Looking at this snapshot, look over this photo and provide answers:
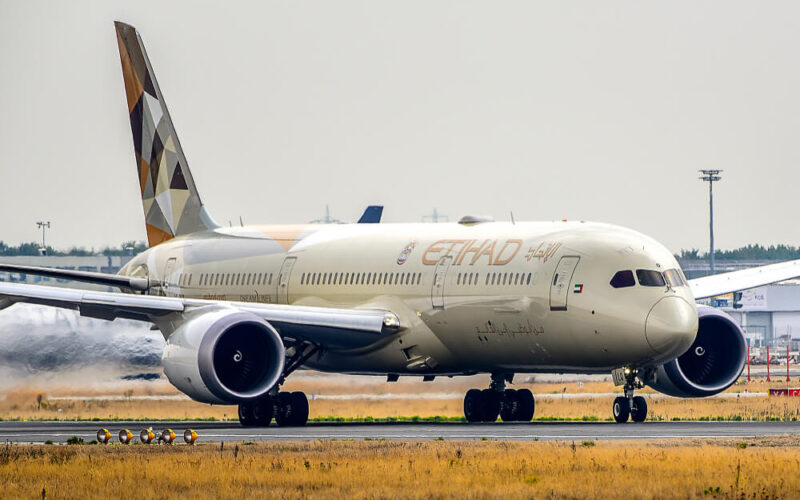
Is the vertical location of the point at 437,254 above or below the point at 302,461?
above

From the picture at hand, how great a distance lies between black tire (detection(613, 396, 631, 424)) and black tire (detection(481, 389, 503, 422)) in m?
4.34

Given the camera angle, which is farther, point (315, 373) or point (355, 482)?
point (315, 373)

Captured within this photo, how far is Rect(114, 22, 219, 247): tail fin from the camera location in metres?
48.4

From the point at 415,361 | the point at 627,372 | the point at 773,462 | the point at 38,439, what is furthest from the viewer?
the point at 415,361

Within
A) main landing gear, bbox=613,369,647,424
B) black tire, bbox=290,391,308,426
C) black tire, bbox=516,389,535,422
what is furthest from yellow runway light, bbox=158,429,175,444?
black tire, bbox=516,389,535,422

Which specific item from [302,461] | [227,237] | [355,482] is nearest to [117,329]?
[227,237]

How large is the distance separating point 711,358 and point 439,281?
710 cm

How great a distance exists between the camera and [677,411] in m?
44.3

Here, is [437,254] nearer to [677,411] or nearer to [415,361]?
[415,361]

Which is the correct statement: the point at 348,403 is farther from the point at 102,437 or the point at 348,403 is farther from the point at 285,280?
the point at 102,437

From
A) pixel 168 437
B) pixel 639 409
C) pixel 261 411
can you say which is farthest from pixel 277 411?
pixel 168 437

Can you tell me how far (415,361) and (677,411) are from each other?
872cm

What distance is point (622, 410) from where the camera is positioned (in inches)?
1462

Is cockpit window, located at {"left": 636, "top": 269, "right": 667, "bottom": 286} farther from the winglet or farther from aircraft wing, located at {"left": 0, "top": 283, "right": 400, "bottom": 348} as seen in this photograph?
the winglet
